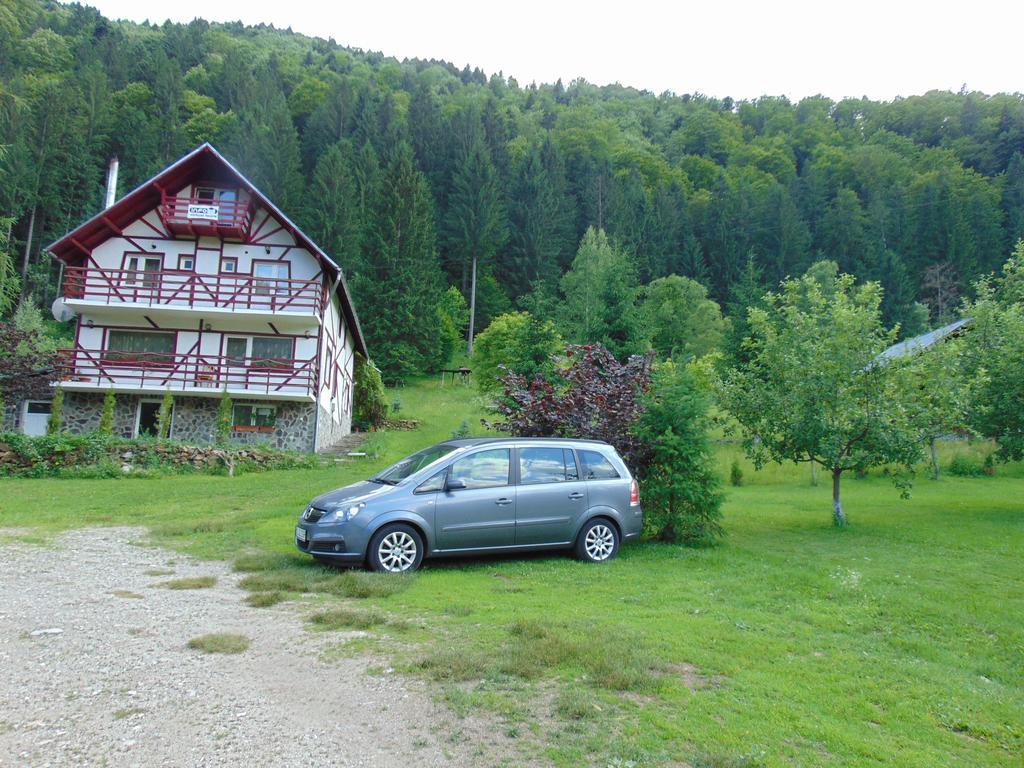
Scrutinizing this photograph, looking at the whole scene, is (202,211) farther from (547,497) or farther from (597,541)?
(597,541)

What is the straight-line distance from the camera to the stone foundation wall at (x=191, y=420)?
81.7ft

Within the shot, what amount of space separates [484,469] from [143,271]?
2105cm

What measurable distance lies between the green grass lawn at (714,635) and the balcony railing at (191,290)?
1281 cm

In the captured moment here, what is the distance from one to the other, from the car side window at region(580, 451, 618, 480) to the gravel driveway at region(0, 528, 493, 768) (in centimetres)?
443

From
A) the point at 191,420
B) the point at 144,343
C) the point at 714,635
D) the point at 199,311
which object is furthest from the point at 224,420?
the point at 714,635

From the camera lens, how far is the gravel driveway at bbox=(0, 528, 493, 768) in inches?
144

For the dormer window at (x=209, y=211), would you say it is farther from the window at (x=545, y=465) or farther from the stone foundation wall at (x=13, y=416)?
the window at (x=545, y=465)

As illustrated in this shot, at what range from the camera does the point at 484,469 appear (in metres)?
9.07

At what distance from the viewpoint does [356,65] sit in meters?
88.2

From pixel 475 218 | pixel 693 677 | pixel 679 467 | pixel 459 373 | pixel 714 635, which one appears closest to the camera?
pixel 693 677

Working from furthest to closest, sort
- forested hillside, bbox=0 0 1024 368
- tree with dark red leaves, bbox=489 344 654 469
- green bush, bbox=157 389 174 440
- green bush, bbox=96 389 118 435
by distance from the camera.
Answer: forested hillside, bbox=0 0 1024 368 < green bush, bbox=96 389 118 435 < green bush, bbox=157 389 174 440 < tree with dark red leaves, bbox=489 344 654 469

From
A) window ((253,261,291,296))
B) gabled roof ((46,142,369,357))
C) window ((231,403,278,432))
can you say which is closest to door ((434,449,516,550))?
gabled roof ((46,142,369,357))

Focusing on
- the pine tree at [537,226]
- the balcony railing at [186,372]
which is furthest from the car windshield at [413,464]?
the pine tree at [537,226]

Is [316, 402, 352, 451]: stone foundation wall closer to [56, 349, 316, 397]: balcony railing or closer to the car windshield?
[56, 349, 316, 397]: balcony railing
